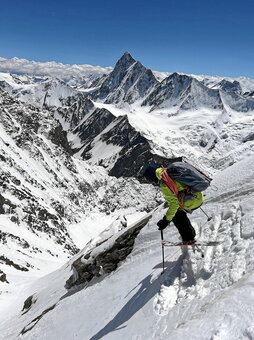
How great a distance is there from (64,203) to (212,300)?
186m

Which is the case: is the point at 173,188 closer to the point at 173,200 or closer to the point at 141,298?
the point at 173,200

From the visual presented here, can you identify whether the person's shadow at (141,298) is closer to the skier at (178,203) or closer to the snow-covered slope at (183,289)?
the snow-covered slope at (183,289)

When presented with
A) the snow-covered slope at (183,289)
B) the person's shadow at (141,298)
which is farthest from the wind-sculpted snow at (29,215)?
the person's shadow at (141,298)

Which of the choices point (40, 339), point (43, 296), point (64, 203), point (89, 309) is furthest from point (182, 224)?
point (64, 203)

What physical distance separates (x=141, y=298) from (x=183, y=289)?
1854 millimetres

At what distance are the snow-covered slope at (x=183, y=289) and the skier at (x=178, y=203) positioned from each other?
27.9 inches

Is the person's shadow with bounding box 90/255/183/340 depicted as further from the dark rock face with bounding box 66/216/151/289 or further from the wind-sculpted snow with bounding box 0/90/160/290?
the wind-sculpted snow with bounding box 0/90/160/290

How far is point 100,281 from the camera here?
16.5 metres

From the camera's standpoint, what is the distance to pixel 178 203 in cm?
1041

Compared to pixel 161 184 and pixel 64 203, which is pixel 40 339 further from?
pixel 64 203

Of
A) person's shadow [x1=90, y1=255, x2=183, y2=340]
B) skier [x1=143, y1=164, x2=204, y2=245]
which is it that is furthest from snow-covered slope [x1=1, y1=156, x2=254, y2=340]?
skier [x1=143, y1=164, x2=204, y2=245]

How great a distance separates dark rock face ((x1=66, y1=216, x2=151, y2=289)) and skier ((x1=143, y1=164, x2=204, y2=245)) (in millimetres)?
6062

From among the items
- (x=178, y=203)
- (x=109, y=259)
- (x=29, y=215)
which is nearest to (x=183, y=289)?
(x=178, y=203)

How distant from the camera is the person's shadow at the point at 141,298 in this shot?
1066cm
